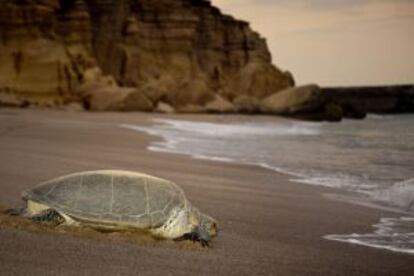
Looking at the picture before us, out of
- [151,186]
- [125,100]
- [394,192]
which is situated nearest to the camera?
[151,186]

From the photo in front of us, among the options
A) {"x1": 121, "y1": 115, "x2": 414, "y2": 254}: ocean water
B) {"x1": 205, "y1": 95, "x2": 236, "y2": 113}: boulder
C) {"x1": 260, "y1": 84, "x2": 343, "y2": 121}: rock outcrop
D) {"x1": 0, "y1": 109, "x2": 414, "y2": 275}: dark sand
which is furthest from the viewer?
{"x1": 260, "y1": 84, "x2": 343, "y2": 121}: rock outcrop

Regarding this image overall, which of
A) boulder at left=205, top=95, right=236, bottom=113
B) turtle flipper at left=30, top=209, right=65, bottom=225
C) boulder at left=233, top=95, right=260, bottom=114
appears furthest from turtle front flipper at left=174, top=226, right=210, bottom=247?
boulder at left=233, top=95, right=260, bottom=114

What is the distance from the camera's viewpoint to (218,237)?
15.7ft

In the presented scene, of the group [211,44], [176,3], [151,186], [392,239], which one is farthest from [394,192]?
[211,44]

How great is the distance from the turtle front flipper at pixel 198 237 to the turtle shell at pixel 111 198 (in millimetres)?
191

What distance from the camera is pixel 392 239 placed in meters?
5.23

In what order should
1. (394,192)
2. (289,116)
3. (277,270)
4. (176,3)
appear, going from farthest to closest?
1. (176,3)
2. (289,116)
3. (394,192)
4. (277,270)

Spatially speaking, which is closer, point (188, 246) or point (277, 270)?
point (277, 270)

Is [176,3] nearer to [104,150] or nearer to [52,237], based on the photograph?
[104,150]

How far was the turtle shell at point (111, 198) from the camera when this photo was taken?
175 inches

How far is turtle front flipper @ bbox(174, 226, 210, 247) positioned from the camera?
441 centimetres

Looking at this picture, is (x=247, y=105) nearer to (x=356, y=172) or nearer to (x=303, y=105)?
(x=303, y=105)

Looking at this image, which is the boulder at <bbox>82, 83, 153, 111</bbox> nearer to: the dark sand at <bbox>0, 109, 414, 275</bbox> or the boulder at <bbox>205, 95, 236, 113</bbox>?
the boulder at <bbox>205, 95, 236, 113</bbox>

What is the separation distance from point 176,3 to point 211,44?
7.85 metres
